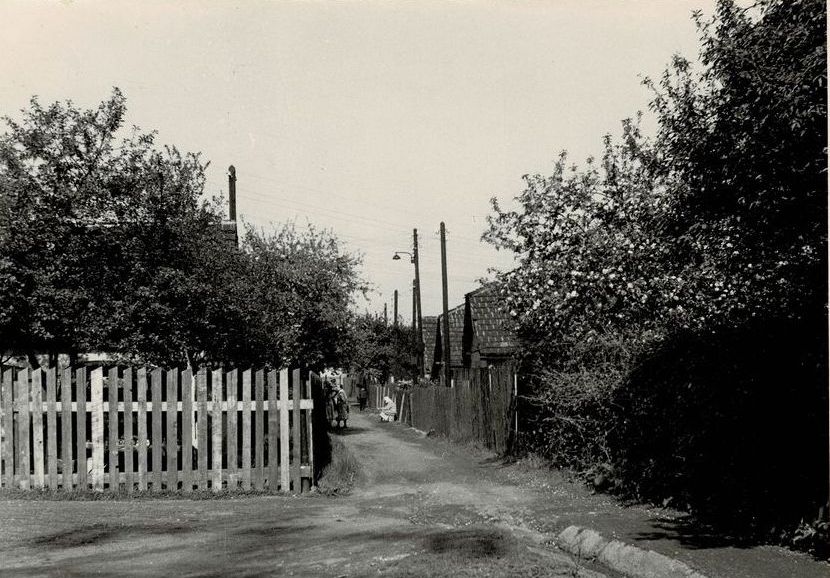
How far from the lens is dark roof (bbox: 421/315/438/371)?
58.5 m

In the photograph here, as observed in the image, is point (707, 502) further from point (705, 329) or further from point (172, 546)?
point (172, 546)

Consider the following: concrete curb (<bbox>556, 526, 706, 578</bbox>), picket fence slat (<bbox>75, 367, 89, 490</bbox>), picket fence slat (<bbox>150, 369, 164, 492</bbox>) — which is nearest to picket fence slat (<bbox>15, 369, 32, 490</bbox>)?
picket fence slat (<bbox>75, 367, 89, 490</bbox>)

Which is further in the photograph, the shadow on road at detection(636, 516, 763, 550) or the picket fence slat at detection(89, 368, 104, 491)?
the picket fence slat at detection(89, 368, 104, 491)

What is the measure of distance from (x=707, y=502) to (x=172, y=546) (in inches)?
204

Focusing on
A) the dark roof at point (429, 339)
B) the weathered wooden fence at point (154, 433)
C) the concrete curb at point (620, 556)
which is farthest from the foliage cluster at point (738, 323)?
the dark roof at point (429, 339)

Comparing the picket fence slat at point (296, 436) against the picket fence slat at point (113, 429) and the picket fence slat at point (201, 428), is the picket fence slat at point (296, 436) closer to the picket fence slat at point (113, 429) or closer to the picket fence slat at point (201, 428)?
the picket fence slat at point (201, 428)

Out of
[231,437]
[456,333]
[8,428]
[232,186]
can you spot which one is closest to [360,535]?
[231,437]

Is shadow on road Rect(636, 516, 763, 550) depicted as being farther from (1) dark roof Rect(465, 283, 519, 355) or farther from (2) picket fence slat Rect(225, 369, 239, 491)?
(1) dark roof Rect(465, 283, 519, 355)

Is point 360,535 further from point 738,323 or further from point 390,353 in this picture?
point 390,353

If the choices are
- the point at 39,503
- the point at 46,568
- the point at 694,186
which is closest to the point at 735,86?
the point at 694,186

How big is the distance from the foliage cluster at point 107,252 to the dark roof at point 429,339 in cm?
4370

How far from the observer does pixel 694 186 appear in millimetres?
7891

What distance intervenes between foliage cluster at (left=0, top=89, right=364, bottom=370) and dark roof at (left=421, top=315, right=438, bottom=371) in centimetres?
4370

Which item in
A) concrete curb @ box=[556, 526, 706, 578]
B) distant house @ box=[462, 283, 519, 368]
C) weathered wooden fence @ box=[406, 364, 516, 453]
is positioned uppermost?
distant house @ box=[462, 283, 519, 368]
